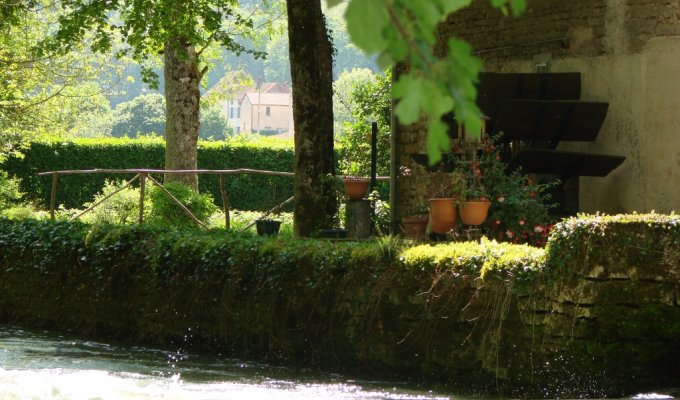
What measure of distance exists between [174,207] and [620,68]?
8.01 metres

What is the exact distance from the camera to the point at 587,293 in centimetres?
757

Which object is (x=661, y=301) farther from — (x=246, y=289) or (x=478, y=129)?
(x=478, y=129)

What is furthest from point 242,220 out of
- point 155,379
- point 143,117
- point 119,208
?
point 143,117

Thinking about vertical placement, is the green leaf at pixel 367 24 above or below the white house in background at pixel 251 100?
below

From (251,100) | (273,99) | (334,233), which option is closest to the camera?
(334,233)

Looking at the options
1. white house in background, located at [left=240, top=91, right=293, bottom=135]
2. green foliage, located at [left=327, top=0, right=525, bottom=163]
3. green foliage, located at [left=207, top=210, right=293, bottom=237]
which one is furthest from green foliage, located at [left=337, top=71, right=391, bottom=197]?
white house in background, located at [left=240, top=91, right=293, bottom=135]

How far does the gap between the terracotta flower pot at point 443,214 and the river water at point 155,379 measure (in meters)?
2.48

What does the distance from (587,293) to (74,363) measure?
4.89 meters

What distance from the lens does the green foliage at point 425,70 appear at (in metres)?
2.37

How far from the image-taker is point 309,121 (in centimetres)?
1327

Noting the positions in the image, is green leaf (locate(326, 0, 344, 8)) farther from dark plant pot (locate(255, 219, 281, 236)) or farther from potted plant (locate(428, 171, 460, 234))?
dark plant pot (locate(255, 219, 281, 236))

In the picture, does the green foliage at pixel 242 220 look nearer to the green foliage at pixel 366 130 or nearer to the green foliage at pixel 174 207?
the green foliage at pixel 174 207

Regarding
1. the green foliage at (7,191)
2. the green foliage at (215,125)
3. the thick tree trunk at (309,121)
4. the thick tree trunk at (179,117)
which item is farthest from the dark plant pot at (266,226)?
the green foliage at (215,125)

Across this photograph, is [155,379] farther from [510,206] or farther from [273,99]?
[273,99]
